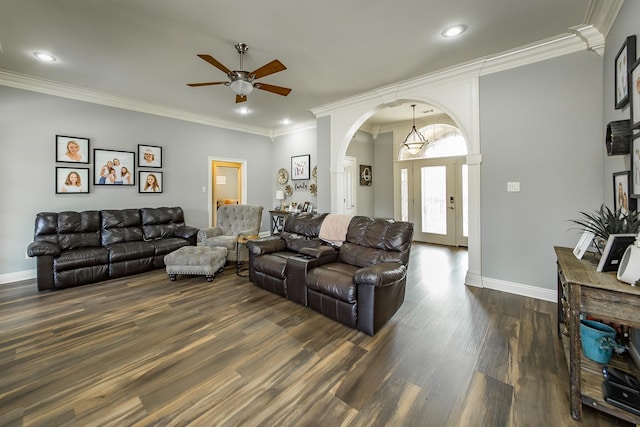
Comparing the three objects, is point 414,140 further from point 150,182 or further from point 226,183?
point 150,182

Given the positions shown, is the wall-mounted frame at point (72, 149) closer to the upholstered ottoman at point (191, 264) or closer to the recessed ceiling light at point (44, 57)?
the recessed ceiling light at point (44, 57)

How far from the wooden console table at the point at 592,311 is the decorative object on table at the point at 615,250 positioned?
0.06 meters

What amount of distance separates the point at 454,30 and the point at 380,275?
8.61 feet

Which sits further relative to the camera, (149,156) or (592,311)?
(149,156)

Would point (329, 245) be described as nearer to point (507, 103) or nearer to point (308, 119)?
point (507, 103)

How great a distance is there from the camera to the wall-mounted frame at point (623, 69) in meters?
2.04

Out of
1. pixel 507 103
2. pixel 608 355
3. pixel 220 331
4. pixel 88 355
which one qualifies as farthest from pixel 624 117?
pixel 88 355

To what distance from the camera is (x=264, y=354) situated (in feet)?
7.22

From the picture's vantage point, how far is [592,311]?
1482 mm

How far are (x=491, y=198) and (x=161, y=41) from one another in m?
4.37

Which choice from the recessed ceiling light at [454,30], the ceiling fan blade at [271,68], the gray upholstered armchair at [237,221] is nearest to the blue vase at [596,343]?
the recessed ceiling light at [454,30]

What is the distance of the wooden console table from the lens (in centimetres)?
139

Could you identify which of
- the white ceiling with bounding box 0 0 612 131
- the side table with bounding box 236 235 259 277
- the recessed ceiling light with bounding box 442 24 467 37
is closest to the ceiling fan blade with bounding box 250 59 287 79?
the white ceiling with bounding box 0 0 612 131

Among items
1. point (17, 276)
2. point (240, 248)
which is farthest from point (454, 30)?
point (17, 276)
